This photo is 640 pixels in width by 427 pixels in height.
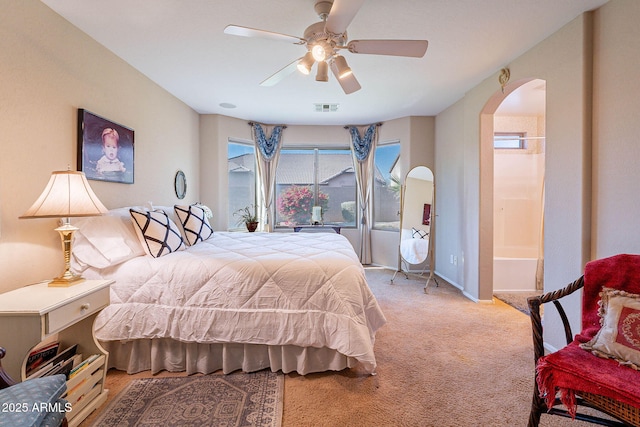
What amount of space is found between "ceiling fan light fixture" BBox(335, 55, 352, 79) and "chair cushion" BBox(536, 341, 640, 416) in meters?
2.09

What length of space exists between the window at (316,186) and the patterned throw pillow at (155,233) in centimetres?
304

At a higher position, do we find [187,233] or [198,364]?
[187,233]

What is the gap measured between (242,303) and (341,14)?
1.87 metres

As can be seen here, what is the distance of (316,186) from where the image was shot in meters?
5.47

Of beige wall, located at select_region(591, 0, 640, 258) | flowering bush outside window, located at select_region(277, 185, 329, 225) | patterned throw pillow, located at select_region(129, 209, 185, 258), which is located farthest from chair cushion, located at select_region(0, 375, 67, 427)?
flowering bush outside window, located at select_region(277, 185, 329, 225)

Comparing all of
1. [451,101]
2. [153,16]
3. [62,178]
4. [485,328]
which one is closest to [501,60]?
[451,101]

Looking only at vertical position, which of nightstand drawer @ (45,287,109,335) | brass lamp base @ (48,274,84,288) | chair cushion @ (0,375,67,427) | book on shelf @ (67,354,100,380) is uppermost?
brass lamp base @ (48,274,84,288)

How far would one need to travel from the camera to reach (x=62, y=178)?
1.68 m

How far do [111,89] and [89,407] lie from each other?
8.15 ft

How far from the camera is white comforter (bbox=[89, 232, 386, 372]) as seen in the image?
6.24 ft

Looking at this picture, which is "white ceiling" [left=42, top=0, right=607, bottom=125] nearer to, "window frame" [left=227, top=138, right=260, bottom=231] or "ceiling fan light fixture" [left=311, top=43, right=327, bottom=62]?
"ceiling fan light fixture" [left=311, top=43, right=327, bottom=62]

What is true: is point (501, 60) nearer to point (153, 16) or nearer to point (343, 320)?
point (343, 320)

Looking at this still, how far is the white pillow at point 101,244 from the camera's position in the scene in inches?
78.4

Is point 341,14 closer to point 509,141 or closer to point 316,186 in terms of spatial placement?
point 316,186
